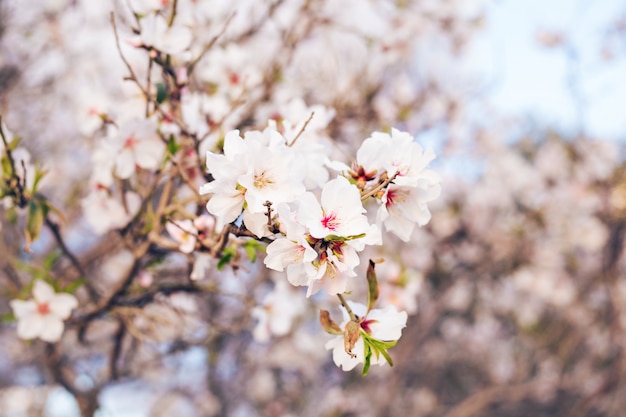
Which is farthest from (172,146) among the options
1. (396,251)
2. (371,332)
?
(396,251)

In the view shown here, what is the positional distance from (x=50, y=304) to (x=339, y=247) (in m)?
1.21

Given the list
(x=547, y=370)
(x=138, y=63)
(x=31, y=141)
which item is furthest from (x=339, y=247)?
(x=547, y=370)

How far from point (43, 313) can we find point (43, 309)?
0.01 metres

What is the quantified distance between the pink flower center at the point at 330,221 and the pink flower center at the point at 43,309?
1.20 m

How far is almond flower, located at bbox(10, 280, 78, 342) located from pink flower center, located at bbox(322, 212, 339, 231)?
113cm

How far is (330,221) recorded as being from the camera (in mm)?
1012

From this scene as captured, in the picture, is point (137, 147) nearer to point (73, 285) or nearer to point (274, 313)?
point (73, 285)

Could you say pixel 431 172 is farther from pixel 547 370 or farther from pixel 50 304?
pixel 547 370

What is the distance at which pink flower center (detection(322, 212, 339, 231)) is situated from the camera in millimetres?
1008

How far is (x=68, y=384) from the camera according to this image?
2219 millimetres

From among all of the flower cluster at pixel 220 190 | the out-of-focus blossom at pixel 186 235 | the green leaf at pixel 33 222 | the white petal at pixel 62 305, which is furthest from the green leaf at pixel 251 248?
the white petal at pixel 62 305

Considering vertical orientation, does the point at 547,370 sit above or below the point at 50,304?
below

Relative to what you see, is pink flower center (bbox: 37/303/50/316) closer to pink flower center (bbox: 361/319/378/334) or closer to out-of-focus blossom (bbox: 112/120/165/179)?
out-of-focus blossom (bbox: 112/120/165/179)

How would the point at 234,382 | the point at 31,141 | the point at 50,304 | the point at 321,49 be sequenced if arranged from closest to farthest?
the point at 50,304
the point at 31,141
the point at 321,49
the point at 234,382
